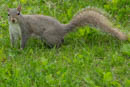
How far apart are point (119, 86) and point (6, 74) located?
1.23m

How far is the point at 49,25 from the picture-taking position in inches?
171

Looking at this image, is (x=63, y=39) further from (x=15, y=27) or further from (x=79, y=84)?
(x=79, y=84)

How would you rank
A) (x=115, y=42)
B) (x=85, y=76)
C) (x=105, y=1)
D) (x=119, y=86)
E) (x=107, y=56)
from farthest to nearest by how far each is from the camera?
(x=105, y=1) → (x=115, y=42) → (x=107, y=56) → (x=85, y=76) → (x=119, y=86)

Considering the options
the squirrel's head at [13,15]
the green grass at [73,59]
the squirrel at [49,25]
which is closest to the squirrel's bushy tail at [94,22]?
the squirrel at [49,25]

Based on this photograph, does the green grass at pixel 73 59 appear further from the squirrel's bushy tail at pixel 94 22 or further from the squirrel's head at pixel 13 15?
the squirrel's head at pixel 13 15

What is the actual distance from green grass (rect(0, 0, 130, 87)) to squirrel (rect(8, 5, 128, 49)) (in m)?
0.13

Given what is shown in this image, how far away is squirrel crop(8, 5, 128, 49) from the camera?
418 centimetres

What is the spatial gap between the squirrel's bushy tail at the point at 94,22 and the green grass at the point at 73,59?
0.41 feet

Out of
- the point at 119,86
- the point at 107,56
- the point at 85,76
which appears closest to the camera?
the point at 119,86

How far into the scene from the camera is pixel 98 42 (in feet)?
13.9

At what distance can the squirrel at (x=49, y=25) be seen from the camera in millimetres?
4176

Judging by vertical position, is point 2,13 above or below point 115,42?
above

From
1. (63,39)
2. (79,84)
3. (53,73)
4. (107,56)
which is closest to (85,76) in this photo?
(79,84)

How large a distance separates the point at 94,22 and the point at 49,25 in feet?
2.07
